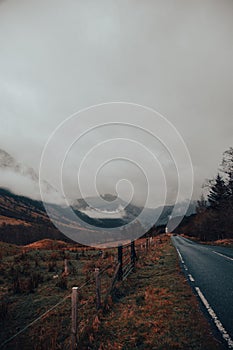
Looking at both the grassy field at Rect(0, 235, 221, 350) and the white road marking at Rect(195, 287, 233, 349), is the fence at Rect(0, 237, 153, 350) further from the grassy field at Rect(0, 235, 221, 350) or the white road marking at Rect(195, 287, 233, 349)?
the white road marking at Rect(195, 287, 233, 349)

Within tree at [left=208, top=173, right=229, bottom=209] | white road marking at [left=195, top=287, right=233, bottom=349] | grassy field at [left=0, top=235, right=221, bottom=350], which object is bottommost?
grassy field at [left=0, top=235, right=221, bottom=350]

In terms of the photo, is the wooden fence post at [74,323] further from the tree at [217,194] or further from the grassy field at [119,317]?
the tree at [217,194]

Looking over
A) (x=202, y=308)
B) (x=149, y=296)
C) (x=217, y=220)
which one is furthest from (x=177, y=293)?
(x=217, y=220)

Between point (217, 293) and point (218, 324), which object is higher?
point (217, 293)

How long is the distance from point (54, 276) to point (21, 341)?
707 cm

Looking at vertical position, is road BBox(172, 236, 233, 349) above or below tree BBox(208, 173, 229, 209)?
below

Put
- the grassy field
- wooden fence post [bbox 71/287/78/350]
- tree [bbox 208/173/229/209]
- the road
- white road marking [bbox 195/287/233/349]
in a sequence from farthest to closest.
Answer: tree [bbox 208/173/229/209] → the road → the grassy field → wooden fence post [bbox 71/287/78/350] → white road marking [bbox 195/287/233/349]

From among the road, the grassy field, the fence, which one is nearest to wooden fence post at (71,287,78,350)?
the fence

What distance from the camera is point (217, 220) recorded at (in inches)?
1918

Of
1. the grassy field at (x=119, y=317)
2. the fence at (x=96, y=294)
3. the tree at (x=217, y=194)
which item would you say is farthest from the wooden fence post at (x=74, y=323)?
the tree at (x=217, y=194)

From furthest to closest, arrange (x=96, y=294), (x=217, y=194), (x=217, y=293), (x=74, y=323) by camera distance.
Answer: (x=217, y=194), (x=217, y=293), (x=96, y=294), (x=74, y=323)

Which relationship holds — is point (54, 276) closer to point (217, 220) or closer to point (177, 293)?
point (177, 293)

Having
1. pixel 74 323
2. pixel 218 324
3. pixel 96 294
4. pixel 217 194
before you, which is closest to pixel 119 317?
pixel 96 294

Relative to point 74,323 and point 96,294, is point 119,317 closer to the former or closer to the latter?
point 96,294
